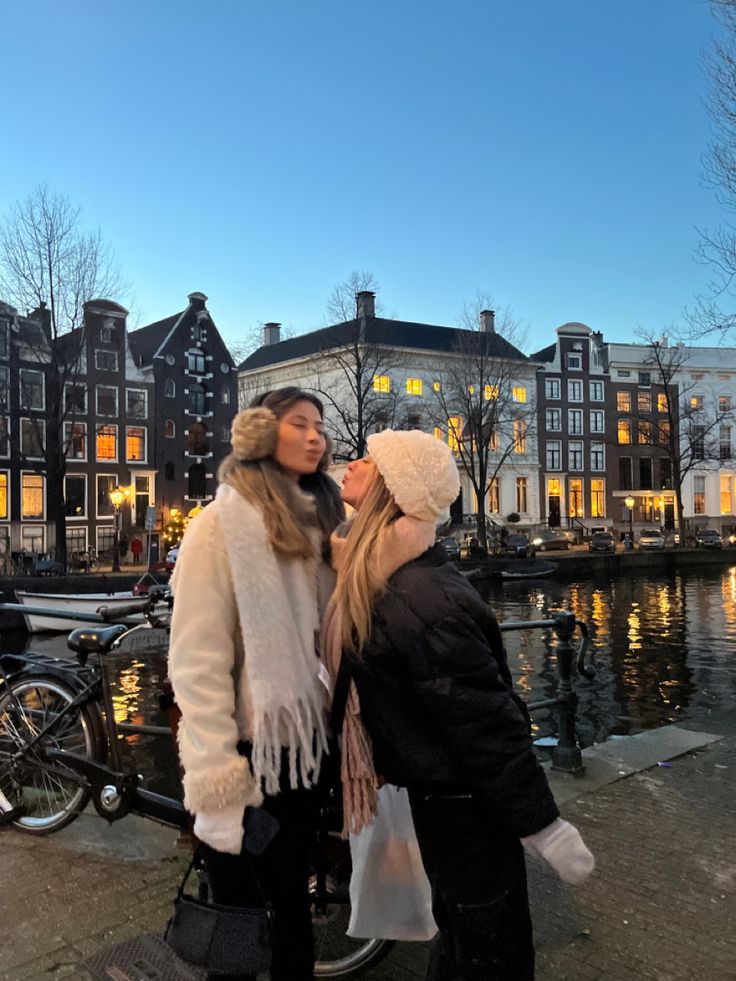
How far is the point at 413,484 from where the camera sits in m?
2.08

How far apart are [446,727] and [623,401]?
181ft

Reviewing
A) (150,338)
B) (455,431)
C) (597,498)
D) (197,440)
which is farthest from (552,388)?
(150,338)

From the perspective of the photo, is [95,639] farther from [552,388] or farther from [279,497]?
[552,388]

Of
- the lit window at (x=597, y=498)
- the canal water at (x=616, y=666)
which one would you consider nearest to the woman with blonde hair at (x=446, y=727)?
the canal water at (x=616, y=666)

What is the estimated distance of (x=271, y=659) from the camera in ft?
6.80

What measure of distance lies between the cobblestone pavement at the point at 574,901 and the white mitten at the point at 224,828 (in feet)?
3.59

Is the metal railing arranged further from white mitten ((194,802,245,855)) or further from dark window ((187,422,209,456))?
dark window ((187,422,209,456))

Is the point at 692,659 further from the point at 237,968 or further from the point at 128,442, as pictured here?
the point at 128,442

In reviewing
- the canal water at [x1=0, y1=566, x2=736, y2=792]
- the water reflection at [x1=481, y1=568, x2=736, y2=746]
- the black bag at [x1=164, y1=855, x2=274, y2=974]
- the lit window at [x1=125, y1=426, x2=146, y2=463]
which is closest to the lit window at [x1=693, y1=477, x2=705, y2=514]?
the water reflection at [x1=481, y1=568, x2=736, y2=746]

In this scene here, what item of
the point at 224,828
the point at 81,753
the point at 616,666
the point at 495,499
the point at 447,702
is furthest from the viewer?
the point at 495,499

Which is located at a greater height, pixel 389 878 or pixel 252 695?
pixel 252 695

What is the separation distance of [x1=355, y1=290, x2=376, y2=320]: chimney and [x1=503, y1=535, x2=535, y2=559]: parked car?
1223 cm

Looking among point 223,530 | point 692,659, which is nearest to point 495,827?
point 223,530

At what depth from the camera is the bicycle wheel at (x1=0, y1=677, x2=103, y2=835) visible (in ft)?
11.6
